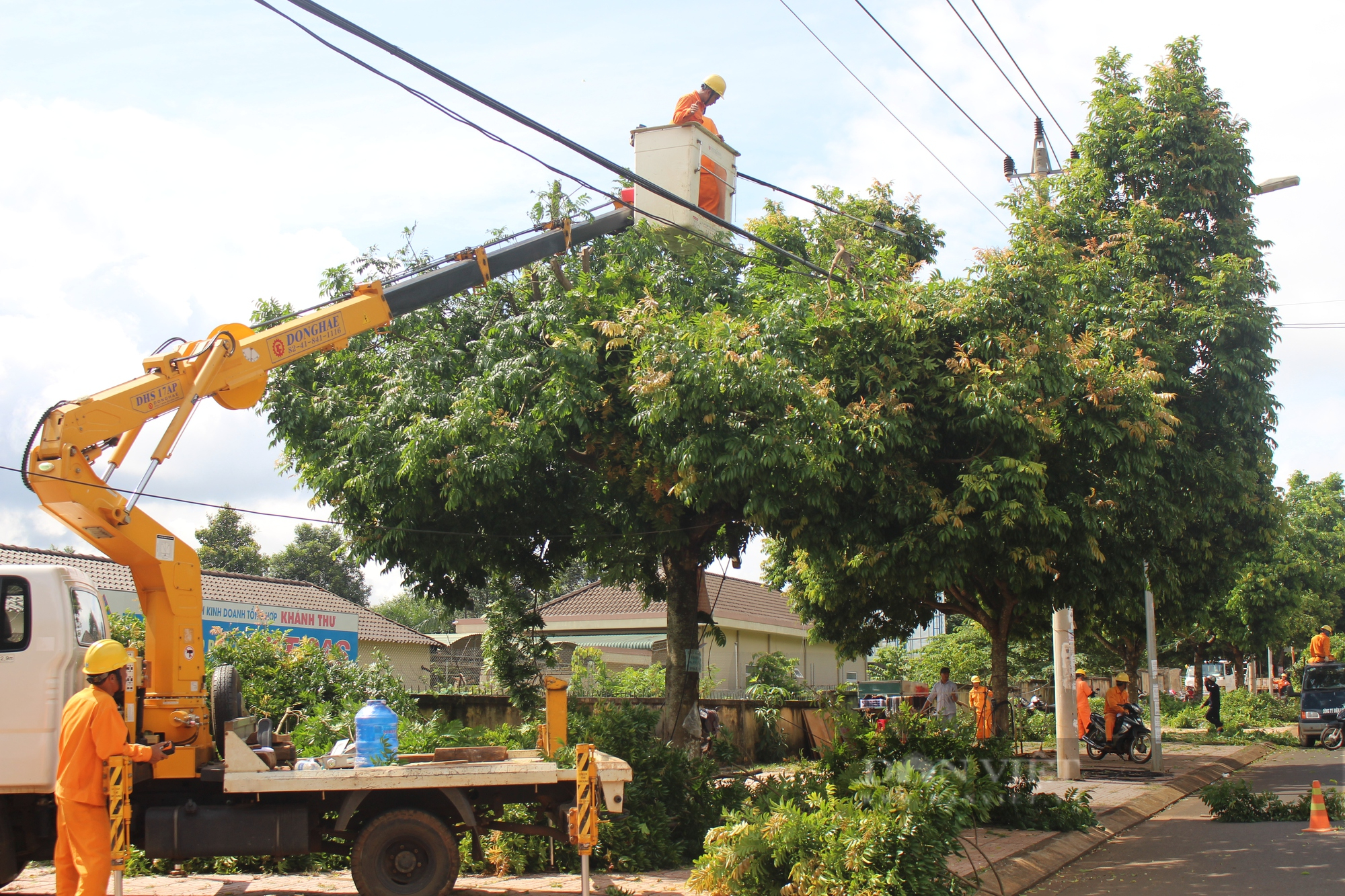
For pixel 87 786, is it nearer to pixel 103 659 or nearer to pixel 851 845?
pixel 103 659

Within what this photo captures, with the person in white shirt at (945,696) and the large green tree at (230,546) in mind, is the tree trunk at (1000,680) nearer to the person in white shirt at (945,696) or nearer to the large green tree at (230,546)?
the person in white shirt at (945,696)

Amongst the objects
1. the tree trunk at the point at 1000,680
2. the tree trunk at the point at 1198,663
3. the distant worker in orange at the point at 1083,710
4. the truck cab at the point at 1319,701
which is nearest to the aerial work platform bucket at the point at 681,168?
the tree trunk at the point at 1000,680

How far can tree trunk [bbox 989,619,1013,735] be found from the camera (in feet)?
59.9

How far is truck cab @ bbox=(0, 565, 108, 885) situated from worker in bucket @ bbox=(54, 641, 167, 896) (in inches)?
18.6

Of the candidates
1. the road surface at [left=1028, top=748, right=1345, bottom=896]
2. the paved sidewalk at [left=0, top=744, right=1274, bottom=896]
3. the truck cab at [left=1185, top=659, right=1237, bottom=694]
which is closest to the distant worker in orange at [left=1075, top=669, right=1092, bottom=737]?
the road surface at [left=1028, top=748, right=1345, bottom=896]

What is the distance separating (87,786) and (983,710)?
16.3m

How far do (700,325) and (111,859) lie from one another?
726 cm

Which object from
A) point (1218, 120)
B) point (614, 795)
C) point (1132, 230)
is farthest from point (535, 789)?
point (1218, 120)

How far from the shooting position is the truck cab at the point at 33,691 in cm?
797

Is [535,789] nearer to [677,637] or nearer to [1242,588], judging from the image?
[677,637]

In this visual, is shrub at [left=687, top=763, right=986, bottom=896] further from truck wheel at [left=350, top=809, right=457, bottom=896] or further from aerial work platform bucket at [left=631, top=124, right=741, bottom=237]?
aerial work platform bucket at [left=631, top=124, right=741, bottom=237]

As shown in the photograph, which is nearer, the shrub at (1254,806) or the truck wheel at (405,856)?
the truck wheel at (405,856)

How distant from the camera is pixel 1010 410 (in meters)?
11.0

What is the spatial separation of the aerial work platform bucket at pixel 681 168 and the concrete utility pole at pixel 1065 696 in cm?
797
